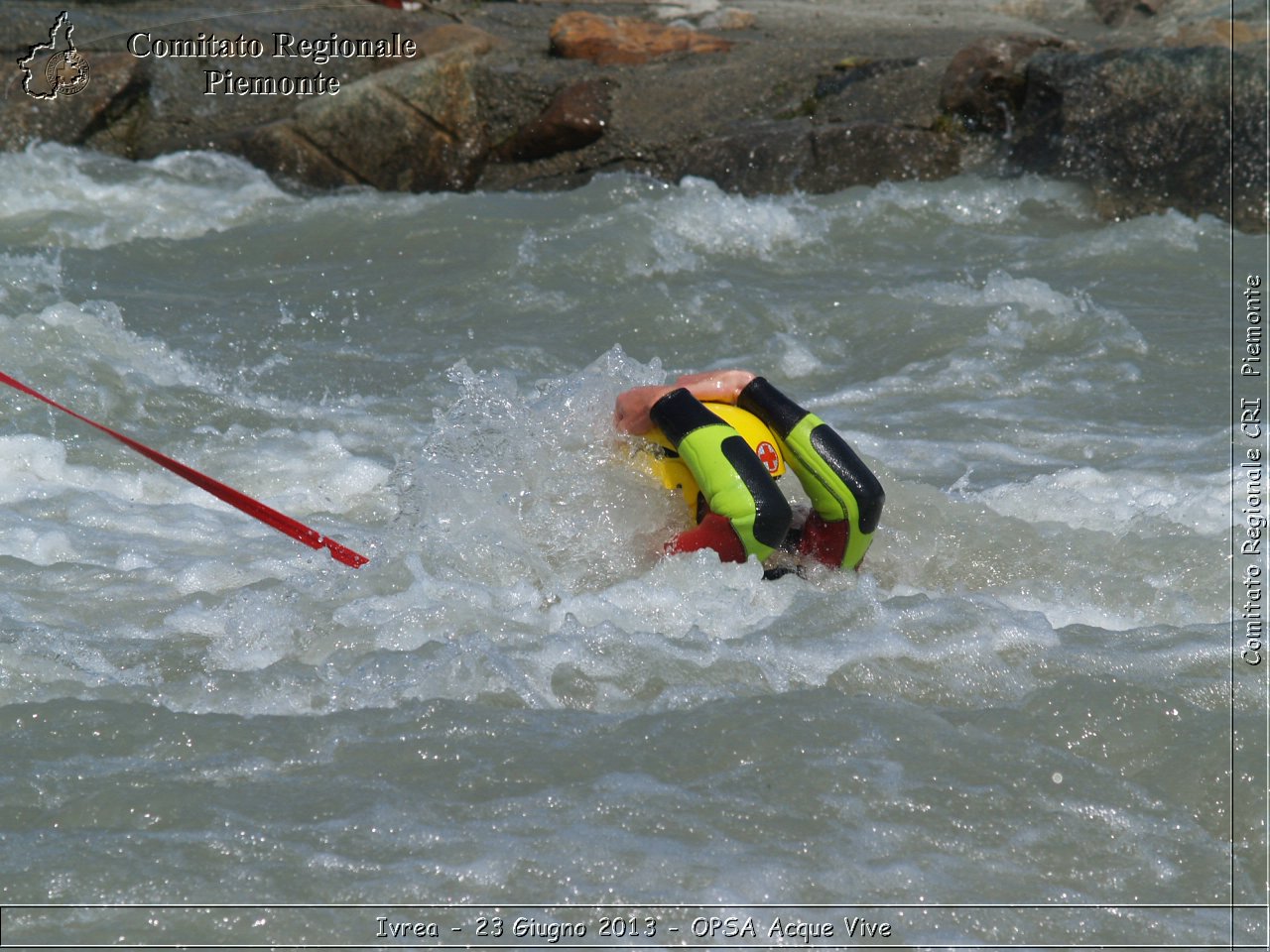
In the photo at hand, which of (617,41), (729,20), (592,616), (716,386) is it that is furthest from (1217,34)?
(592,616)

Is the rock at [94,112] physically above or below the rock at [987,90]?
below

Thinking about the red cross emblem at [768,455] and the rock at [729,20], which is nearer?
the red cross emblem at [768,455]

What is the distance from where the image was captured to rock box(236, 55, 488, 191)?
9.38 meters

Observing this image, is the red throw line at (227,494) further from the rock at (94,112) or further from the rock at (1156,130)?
the rock at (94,112)

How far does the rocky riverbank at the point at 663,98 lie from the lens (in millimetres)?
8641

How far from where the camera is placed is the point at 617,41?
10.8m

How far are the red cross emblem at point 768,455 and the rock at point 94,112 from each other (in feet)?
23.5

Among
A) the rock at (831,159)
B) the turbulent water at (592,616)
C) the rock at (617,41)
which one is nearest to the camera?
the turbulent water at (592,616)

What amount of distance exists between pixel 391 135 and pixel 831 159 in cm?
300

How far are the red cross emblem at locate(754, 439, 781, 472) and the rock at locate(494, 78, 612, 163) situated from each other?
6.41 metres

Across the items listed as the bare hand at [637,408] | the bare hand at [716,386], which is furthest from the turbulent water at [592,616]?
the bare hand at [716,386]

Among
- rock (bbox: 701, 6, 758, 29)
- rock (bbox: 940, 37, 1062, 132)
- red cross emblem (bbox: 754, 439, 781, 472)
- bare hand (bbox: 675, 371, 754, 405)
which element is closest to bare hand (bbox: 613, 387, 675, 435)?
bare hand (bbox: 675, 371, 754, 405)

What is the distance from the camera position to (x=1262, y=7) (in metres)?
9.50

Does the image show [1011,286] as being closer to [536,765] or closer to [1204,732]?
[1204,732]
